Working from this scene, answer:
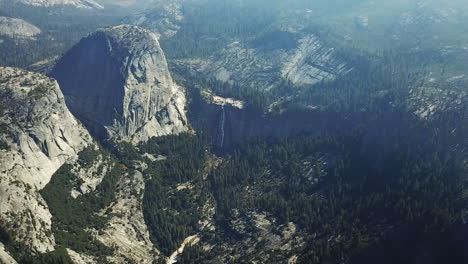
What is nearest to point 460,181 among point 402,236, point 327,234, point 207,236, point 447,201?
point 447,201

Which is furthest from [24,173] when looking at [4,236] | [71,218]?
[4,236]

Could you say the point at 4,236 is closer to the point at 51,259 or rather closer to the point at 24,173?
the point at 51,259

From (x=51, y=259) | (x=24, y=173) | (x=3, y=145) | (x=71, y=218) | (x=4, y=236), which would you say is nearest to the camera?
(x=51, y=259)

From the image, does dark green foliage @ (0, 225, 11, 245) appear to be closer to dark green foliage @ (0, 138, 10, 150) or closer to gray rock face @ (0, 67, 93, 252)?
gray rock face @ (0, 67, 93, 252)

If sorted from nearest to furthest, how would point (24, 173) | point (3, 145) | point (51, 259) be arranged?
point (51, 259)
point (3, 145)
point (24, 173)

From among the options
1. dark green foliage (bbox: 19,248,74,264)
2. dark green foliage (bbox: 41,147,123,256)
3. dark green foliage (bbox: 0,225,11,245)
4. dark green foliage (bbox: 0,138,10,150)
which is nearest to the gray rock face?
dark green foliage (bbox: 0,138,10,150)

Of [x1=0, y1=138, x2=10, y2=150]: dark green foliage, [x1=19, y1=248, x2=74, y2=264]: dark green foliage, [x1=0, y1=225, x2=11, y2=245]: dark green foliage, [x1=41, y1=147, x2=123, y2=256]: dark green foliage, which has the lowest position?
[x1=41, y1=147, x2=123, y2=256]: dark green foliage

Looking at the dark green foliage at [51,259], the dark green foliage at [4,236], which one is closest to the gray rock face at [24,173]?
the dark green foliage at [4,236]

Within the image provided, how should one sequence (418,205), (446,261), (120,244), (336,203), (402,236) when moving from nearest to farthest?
(446,261), (402,236), (418,205), (120,244), (336,203)

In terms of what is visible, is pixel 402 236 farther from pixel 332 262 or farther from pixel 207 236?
pixel 207 236

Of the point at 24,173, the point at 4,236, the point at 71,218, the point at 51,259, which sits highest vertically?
the point at 24,173

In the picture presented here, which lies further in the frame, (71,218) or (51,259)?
(71,218)
